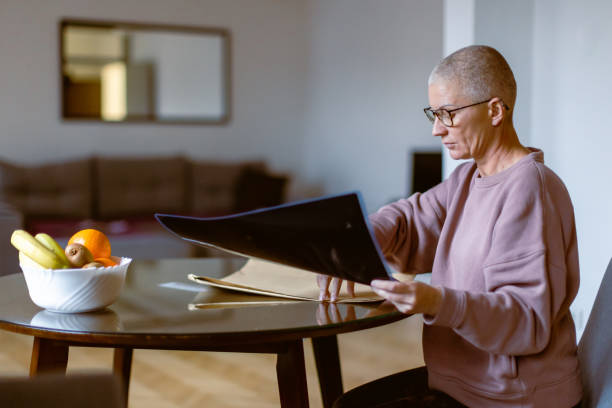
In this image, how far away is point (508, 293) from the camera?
3.35ft

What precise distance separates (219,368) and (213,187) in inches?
103

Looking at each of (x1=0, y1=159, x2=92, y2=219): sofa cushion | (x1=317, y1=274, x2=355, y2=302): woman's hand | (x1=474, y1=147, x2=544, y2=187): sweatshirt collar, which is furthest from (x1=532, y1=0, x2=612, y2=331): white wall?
(x1=0, y1=159, x2=92, y2=219): sofa cushion

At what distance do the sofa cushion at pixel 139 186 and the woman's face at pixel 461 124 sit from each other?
4.23 m

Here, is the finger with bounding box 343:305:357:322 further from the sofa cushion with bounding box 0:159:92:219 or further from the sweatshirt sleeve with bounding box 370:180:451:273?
the sofa cushion with bounding box 0:159:92:219

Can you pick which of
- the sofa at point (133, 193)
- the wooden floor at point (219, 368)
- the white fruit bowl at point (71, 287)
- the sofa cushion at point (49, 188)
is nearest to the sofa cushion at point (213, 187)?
the sofa at point (133, 193)

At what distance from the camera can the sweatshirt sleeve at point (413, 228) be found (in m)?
1.39

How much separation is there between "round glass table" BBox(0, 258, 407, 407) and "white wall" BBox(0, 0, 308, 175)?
408 centimetres

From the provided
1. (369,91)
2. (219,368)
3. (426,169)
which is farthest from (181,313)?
(369,91)

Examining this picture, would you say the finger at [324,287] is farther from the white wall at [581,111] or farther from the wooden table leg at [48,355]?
the white wall at [581,111]

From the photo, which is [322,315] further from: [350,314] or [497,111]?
[497,111]

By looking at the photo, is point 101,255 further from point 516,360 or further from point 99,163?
point 99,163

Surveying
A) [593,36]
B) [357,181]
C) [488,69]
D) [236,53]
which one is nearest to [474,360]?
[488,69]

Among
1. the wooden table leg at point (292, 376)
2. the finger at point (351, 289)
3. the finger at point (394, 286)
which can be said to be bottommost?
the wooden table leg at point (292, 376)

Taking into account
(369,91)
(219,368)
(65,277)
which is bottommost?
(219,368)
